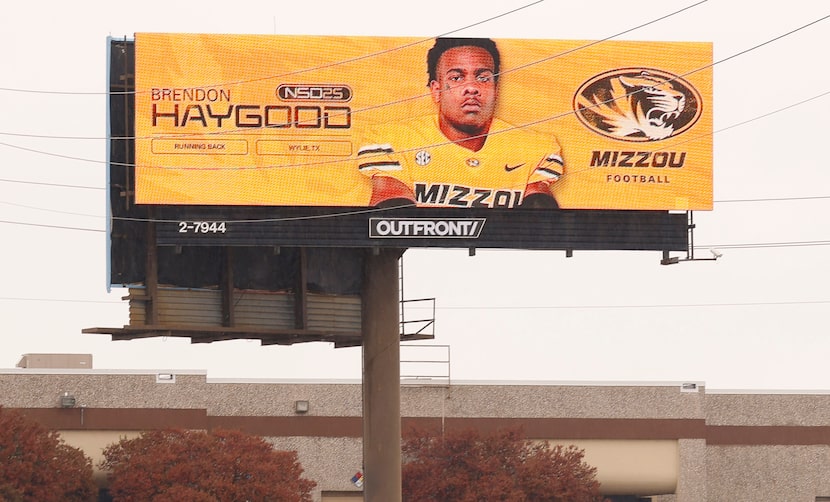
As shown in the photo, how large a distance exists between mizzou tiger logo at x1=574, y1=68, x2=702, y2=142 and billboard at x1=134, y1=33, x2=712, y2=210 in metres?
0.03

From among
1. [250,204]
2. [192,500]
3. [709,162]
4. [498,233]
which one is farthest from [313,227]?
[192,500]

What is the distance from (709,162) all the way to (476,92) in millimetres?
5525

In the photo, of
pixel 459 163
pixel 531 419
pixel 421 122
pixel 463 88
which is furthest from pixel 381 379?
pixel 531 419

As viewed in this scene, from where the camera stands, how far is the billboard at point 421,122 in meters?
40.1

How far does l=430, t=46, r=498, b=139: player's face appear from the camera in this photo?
41031mm

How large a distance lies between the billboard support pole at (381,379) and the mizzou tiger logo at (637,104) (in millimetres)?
5366

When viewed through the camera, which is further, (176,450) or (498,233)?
(176,450)

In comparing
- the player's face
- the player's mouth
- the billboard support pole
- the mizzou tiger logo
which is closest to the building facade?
the billboard support pole

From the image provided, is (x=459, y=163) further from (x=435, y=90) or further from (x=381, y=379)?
(x=381, y=379)

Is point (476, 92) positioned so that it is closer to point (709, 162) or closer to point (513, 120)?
point (513, 120)

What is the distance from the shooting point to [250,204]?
40000 mm

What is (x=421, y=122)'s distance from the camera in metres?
41.0

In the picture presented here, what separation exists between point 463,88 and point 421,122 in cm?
121

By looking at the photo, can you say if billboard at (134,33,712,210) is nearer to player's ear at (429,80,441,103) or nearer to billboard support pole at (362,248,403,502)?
player's ear at (429,80,441,103)
